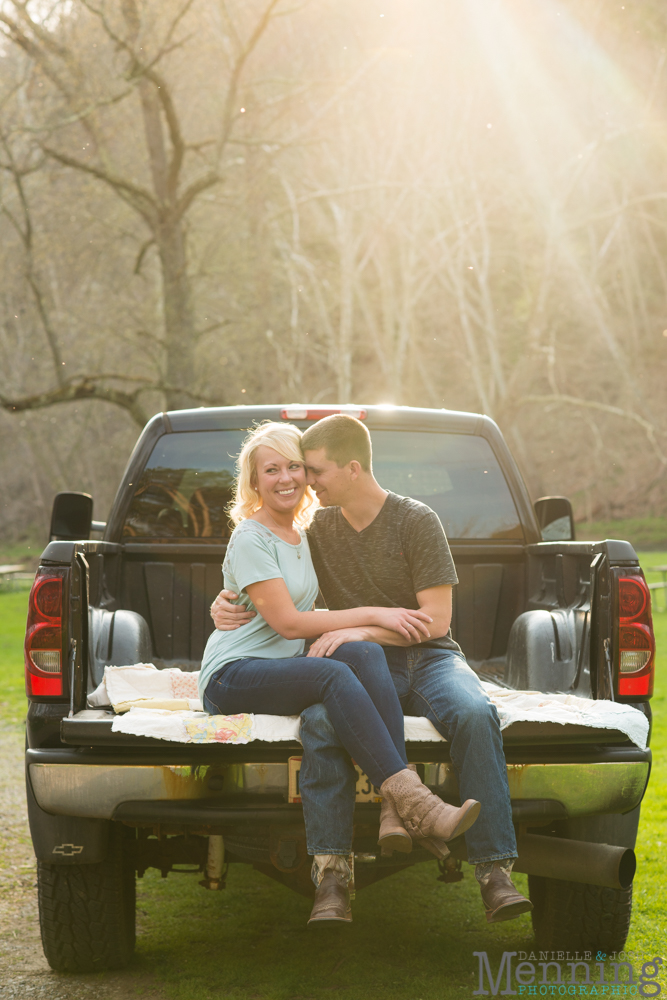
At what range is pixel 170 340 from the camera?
57.5ft

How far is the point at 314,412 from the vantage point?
4.55 m

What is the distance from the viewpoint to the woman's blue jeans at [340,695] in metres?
2.97

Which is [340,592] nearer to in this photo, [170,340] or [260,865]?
[260,865]

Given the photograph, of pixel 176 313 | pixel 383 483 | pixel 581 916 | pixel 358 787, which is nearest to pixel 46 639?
pixel 358 787

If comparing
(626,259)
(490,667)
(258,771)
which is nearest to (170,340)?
(490,667)

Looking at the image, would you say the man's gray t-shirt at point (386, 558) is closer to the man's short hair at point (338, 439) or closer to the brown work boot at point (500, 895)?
the man's short hair at point (338, 439)

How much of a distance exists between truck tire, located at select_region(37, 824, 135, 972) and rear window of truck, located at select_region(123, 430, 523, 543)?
148 centimetres

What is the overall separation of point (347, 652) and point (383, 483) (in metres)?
1.49

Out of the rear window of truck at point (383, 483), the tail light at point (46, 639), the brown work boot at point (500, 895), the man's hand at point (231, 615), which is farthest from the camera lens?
the rear window of truck at point (383, 483)

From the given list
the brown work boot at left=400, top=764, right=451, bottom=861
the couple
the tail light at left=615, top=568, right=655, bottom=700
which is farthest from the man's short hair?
the brown work boot at left=400, top=764, right=451, bottom=861

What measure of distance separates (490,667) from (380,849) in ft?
4.92

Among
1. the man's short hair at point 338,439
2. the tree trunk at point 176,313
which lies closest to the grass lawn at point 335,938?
the man's short hair at point 338,439

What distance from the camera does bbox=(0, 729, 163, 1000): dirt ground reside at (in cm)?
347

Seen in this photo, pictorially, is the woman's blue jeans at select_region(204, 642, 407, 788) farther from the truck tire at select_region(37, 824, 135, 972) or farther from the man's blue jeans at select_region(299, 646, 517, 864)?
the truck tire at select_region(37, 824, 135, 972)
